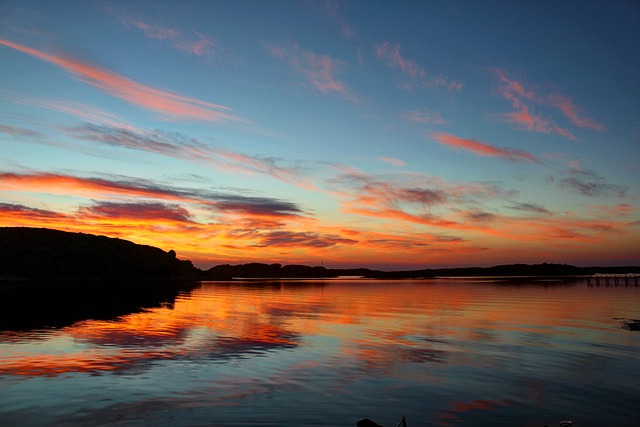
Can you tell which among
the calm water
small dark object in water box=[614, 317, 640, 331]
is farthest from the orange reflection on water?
small dark object in water box=[614, 317, 640, 331]

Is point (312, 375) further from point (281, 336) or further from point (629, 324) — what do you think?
point (629, 324)

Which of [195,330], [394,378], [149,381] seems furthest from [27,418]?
[195,330]

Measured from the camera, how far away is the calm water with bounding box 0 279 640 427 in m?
20.3

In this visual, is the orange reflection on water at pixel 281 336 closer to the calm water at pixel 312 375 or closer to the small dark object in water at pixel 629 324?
the calm water at pixel 312 375

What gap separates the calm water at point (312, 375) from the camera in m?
20.3

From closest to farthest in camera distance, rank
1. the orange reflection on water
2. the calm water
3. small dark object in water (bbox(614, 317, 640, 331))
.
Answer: the calm water → the orange reflection on water → small dark object in water (bbox(614, 317, 640, 331))

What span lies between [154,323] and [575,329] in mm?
49447

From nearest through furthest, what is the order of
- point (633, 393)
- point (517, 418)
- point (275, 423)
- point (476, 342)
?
point (275, 423)
point (517, 418)
point (633, 393)
point (476, 342)

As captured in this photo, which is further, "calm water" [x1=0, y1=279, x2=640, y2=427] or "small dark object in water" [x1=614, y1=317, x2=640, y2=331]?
"small dark object in water" [x1=614, y1=317, x2=640, y2=331]

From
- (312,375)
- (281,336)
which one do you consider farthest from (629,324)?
(312,375)

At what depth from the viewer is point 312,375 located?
2783 cm

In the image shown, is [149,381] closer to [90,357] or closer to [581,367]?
[90,357]

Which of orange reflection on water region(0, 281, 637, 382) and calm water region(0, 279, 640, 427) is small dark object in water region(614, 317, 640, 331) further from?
calm water region(0, 279, 640, 427)

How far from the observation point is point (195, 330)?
48156 millimetres
